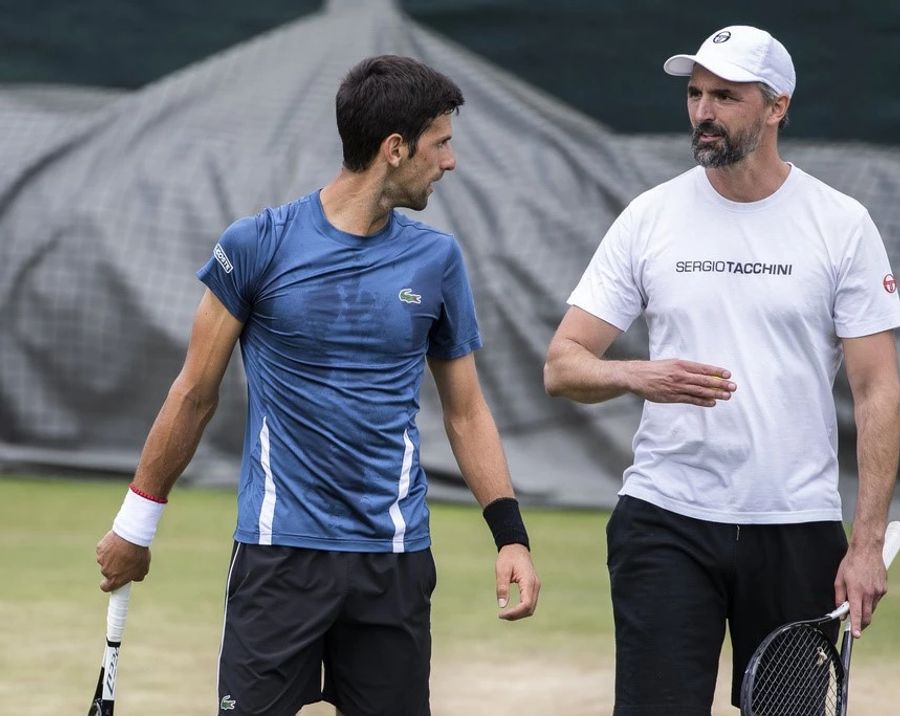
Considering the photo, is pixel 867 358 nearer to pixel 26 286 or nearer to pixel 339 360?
pixel 339 360

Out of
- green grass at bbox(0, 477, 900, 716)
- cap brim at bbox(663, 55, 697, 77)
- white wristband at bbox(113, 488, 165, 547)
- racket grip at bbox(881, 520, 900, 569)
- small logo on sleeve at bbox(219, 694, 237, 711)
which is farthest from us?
green grass at bbox(0, 477, 900, 716)

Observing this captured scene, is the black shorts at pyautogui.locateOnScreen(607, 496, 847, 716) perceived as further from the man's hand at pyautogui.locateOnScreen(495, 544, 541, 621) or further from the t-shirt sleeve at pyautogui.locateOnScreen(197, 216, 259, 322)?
the t-shirt sleeve at pyautogui.locateOnScreen(197, 216, 259, 322)

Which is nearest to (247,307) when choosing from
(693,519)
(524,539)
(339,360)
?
(339,360)

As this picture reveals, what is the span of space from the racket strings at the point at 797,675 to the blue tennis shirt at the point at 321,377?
0.76m

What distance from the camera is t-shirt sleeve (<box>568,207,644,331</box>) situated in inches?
142

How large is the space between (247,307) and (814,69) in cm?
586

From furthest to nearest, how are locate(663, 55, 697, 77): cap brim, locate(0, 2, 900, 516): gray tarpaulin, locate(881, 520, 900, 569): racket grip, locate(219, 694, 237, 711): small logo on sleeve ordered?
locate(0, 2, 900, 516): gray tarpaulin
locate(663, 55, 697, 77): cap brim
locate(881, 520, 900, 569): racket grip
locate(219, 694, 237, 711): small logo on sleeve

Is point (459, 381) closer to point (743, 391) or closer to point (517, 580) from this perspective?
point (517, 580)

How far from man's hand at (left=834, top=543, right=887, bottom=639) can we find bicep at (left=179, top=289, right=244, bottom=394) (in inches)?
52.7

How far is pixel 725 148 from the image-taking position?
353 centimetres

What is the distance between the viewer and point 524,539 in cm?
339

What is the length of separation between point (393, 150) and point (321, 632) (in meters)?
0.94

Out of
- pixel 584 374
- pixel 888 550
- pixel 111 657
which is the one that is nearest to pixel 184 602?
pixel 111 657

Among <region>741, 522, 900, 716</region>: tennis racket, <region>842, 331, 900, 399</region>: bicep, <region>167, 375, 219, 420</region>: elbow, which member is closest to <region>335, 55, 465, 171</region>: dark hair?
<region>167, 375, 219, 420</region>: elbow
